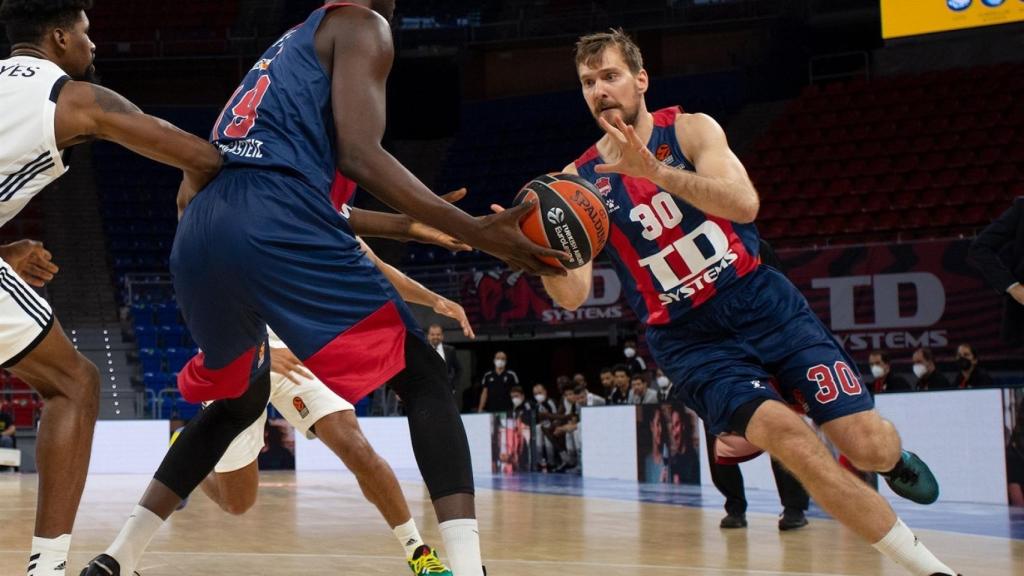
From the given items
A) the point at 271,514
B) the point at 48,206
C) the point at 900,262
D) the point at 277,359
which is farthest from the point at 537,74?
the point at 277,359

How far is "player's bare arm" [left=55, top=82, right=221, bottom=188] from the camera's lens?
3076 mm

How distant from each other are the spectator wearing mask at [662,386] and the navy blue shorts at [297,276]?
824 cm

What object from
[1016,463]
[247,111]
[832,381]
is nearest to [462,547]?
[247,111]

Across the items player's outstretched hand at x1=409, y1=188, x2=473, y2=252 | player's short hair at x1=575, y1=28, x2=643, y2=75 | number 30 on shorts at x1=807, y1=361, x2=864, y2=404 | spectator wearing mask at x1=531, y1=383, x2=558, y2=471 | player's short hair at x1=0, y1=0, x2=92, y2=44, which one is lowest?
spectator wearing mask at x1=531, y1=383, x2=558, y2=471

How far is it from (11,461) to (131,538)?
13.1m

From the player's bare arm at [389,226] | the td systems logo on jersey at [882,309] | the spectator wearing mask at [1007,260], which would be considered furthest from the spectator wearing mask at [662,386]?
the player's bare arm at [389,226]

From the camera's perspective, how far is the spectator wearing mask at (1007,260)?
689 centimetres

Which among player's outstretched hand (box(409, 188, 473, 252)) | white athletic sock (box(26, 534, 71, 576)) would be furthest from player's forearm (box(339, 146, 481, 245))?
white athletic sock (box(26, 534, 71, 576))

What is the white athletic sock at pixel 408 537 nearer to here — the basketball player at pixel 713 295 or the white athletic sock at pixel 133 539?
the white athletic sock at pixel 133 539

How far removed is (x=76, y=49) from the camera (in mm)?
3434

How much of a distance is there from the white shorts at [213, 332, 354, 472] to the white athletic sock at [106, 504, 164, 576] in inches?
38.3

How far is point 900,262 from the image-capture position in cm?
1354

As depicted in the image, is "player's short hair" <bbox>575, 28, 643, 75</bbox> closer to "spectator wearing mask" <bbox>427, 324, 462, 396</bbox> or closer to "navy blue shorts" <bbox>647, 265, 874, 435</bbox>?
"navy blue shorts" <bbox>647, 265, 874, 435</bbox>

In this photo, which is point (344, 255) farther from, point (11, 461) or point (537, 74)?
point (537, 74)
